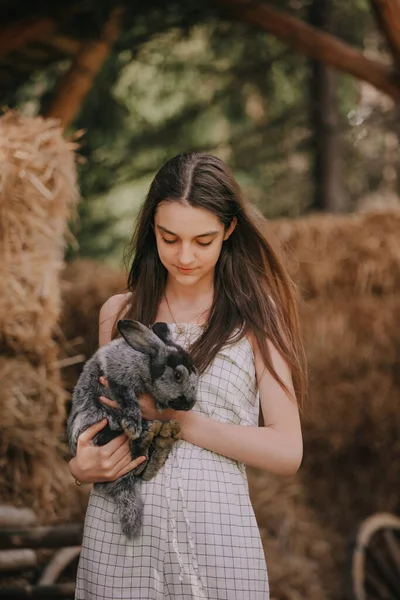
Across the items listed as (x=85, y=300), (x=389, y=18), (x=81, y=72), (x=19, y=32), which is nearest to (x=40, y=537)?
(x=85, y=300)

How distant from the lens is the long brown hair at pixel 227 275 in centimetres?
256

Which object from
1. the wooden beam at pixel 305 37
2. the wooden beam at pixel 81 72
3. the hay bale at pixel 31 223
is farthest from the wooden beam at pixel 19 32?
the wooden beam at pixel 305 37

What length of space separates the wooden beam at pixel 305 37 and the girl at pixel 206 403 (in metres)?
3.44

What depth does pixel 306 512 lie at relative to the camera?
6344 millimetres

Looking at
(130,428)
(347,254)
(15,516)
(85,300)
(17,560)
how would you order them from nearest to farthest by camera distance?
(130,428) → (15,516) → (17,560) → (347,254) → (85,300)

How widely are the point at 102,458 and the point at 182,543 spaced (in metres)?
0.32

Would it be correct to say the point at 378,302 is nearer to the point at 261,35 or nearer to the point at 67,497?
the point at 67,497

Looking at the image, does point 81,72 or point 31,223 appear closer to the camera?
point 31,223

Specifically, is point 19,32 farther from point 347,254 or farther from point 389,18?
point 347,254

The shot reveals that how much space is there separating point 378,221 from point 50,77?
3236 mm

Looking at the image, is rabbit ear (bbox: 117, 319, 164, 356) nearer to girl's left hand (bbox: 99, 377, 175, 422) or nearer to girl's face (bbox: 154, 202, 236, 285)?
girl's left hand (bbox: 99, 377, 175, 422)

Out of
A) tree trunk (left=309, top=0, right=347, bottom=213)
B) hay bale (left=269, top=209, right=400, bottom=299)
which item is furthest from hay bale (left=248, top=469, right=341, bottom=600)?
tree trunk (left=309, top=0, right=347, bottom=213)

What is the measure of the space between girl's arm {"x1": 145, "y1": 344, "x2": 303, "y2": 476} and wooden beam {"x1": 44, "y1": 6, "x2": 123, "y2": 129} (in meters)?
3.81

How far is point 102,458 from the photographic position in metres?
2.37
